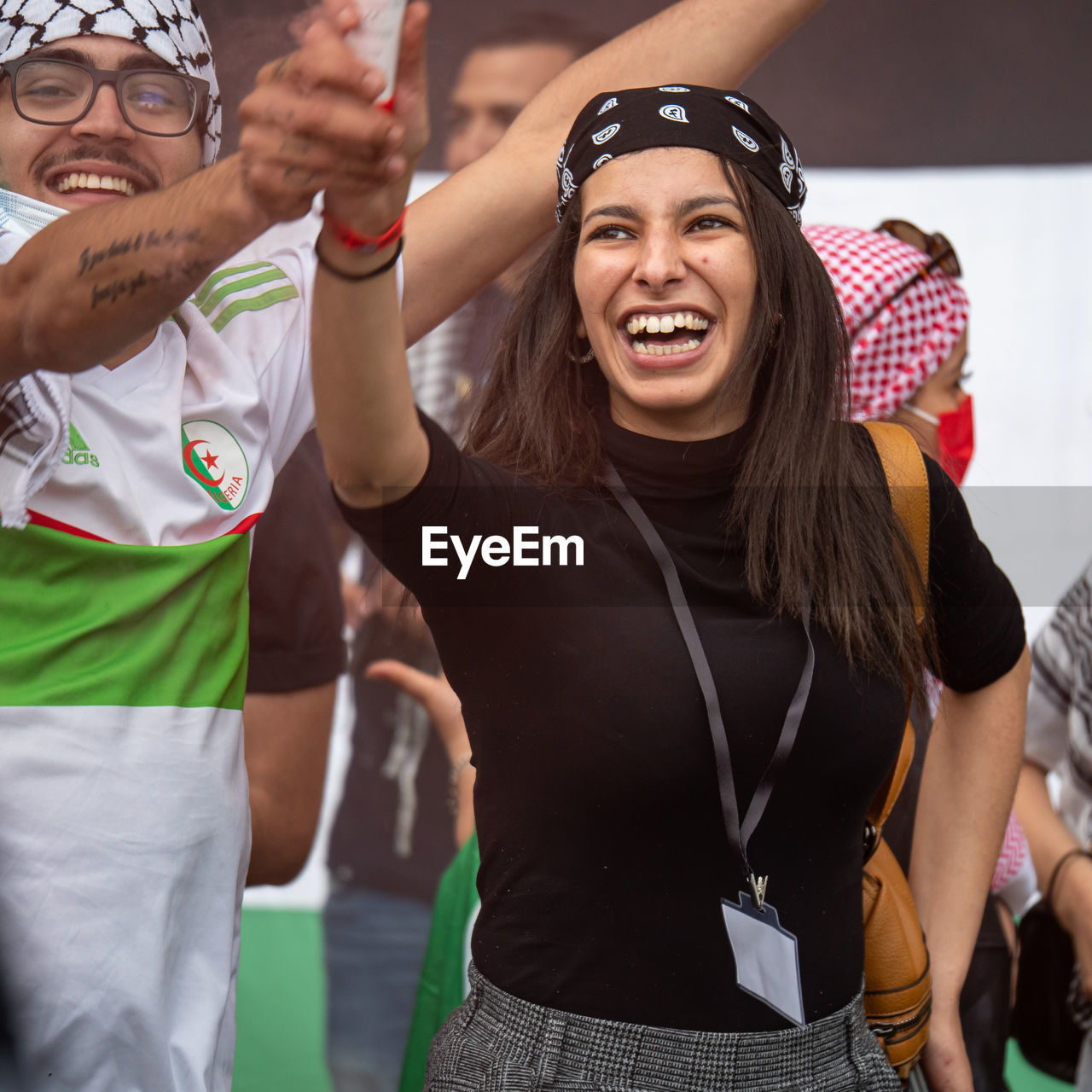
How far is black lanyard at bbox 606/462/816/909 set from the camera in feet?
3.98

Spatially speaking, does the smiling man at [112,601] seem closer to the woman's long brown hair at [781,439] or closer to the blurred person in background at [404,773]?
the woman's long brown hair at [781,439]

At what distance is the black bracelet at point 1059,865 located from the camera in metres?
2.09

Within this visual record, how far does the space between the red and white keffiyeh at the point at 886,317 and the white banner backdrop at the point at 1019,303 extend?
26 cm

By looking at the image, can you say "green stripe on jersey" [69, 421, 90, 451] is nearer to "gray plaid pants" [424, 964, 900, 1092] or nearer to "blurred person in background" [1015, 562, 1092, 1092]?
"gray plaid pants" [424, 964, 900, 1092]

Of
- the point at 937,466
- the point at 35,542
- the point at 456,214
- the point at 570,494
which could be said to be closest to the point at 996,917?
the point at 937,466

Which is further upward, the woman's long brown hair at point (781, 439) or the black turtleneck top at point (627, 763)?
the woman's long brown hair at point (781, 439)

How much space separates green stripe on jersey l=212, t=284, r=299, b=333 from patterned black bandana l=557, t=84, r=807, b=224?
328 millimetres

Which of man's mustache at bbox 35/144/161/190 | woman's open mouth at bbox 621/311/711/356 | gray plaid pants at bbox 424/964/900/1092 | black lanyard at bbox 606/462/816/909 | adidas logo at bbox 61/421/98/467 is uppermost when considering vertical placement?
man's mustache at bbox 35/144/161/190

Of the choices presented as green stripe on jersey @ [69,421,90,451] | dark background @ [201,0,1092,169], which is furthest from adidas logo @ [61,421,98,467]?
dark background @ [201,0,1092,169]

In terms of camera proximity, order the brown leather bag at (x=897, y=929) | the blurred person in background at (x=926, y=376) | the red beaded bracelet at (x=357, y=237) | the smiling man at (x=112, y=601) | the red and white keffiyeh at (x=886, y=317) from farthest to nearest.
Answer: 1. the red and white keffiyeh at (x=886, y=317)
2. the blurred person in background at (x=926, y=376)
3. the brown leather bag at (x=897, y=929)
4. the smiling man at (x=112, y=601)
5. the red beaded bracelet at (x=357, y=237)

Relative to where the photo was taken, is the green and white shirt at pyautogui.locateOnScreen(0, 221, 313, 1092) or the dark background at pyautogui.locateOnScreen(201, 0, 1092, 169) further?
the dark background at pyautogui.locateOnScreen(201, 0, 1092, 169)

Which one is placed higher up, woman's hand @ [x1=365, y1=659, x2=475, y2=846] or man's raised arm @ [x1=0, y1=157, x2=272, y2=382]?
man's raised arm @ [x1=0, y1=157, x2=272, y2=382]

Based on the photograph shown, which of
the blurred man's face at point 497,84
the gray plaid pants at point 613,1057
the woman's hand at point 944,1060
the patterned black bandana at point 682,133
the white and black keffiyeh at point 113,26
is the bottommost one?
the woman's hand at point 944,1060

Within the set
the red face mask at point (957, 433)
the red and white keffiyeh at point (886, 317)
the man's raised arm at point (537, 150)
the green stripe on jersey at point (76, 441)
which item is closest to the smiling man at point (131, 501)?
the green stripe on jersey at point (76, 441)
